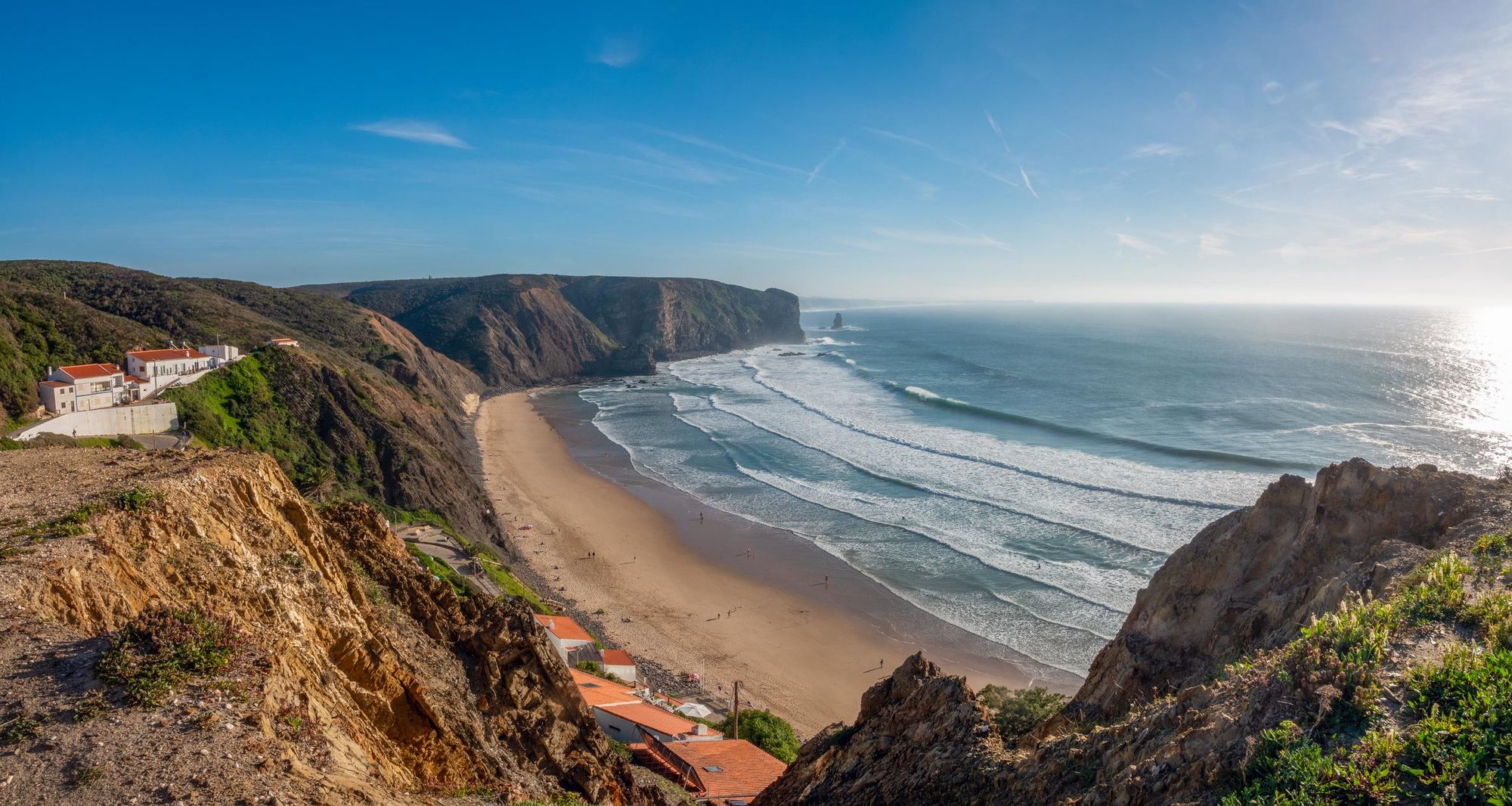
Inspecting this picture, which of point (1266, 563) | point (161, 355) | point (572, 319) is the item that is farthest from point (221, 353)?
point (572, 319)

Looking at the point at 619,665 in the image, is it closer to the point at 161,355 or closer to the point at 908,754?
the point at 908,754

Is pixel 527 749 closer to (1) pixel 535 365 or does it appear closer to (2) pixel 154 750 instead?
(2) pixel 154 750

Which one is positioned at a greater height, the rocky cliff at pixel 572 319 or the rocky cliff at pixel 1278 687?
the rocky cliff at pixel 572 319

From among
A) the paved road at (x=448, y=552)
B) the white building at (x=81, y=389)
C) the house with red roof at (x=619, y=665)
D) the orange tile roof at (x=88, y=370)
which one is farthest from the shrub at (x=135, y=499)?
the orange tile roof at (x=88, y=370)

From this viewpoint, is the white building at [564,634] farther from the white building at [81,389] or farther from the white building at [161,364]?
the white building at [161,364]

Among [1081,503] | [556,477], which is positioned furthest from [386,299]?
[1081,503]

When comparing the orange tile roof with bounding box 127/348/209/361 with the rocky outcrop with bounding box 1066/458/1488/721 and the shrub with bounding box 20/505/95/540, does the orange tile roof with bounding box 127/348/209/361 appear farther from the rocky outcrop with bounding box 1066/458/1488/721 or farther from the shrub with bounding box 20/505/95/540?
the rocky outcrop with bounding box 1066/458/1488/721

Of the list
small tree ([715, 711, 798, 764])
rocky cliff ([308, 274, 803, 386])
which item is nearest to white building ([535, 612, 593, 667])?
small tree ([715, 711, 798, 764])

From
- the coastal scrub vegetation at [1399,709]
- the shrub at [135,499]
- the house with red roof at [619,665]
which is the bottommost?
the house with red roof at [619,665]
